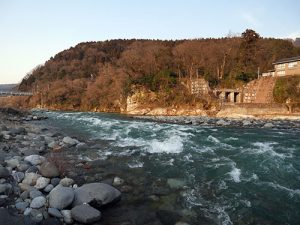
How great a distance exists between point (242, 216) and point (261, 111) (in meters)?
25.5

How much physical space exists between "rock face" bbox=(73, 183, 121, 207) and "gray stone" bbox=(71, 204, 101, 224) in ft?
1.41

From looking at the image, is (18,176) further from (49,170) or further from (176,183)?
(176,183)

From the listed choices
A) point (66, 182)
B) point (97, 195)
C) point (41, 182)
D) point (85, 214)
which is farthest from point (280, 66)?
point (85, 214)

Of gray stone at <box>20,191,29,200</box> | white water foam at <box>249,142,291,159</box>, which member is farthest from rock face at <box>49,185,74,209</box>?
white water foam at <box>249,142,291,159</box>

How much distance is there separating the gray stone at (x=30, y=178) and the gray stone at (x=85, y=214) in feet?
8.59

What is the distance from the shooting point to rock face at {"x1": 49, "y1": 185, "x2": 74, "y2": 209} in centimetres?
724

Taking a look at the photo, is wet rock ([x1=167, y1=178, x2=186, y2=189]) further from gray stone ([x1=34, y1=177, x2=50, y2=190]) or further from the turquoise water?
gray stone ([x1=34, y1=177, x2=50, y2=190])

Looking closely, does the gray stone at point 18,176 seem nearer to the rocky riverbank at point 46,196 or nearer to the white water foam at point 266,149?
the rocky riverbank at point 46,196

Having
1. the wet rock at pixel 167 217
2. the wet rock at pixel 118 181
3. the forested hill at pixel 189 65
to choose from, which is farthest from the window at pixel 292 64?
the wet rock at pixel 167 217

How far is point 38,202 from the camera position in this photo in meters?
7.34

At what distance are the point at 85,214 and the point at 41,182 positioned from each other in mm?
2729

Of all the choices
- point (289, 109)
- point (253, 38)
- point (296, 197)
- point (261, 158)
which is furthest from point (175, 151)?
point (253, 38)

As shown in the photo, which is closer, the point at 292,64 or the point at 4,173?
the point at 4,173

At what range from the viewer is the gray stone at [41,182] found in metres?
8.52
